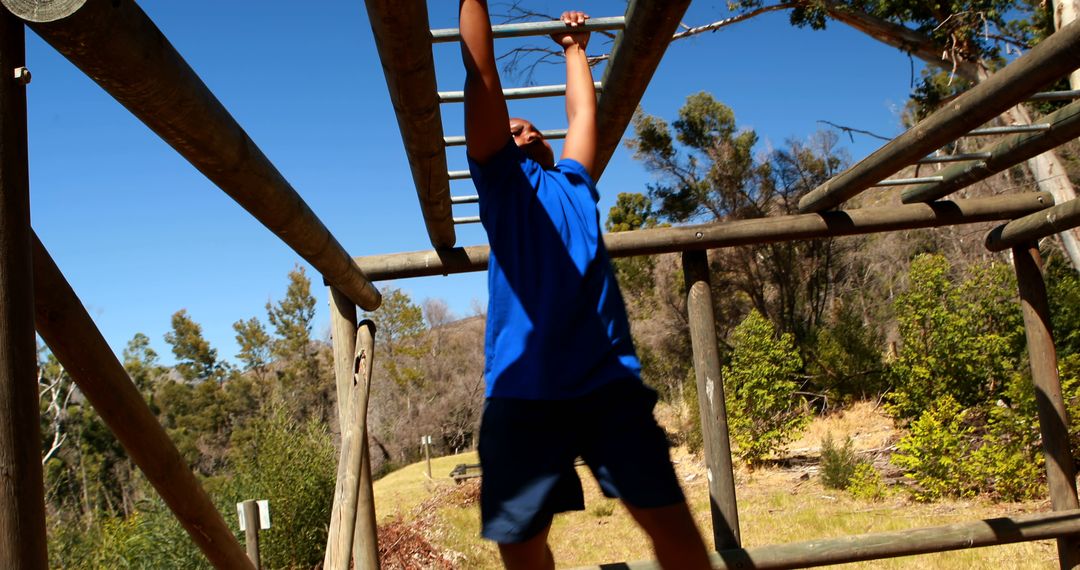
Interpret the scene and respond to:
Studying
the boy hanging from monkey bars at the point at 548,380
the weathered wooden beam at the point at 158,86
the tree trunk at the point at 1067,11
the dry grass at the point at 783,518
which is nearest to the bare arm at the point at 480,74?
the boy hanging from monkey bars at the point at 548,380

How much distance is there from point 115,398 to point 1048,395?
382cm

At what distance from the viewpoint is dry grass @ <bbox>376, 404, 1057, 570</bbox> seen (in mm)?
6340

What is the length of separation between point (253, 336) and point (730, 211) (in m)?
24.6

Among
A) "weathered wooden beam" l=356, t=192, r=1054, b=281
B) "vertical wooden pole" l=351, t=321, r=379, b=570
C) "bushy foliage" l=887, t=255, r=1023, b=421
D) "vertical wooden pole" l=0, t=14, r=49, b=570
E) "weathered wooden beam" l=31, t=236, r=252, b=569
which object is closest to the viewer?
"vertical wooden pole" l=0, t=14, r=49, b=570

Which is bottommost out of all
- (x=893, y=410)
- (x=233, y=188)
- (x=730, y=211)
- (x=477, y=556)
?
(x=477, y=556)

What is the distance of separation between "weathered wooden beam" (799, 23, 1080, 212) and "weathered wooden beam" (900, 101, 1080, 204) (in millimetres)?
490

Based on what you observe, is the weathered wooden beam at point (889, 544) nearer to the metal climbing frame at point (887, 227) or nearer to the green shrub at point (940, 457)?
the metal climbing frame at point (887, 227)

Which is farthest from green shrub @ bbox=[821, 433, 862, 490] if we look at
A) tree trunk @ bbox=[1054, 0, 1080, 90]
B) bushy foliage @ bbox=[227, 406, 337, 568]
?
bushy foliage @ bbox=[227, 406, 337, 568]

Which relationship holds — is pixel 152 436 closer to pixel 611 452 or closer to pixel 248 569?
pixel 248 569

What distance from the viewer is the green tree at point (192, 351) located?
37.6m

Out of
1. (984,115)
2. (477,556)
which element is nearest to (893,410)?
(477,556)

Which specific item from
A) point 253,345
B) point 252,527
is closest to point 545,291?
point 252,527

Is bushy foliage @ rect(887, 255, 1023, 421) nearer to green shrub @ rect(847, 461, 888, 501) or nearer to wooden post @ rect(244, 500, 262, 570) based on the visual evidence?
green shrub @ rect(847, 461, 888, 501)

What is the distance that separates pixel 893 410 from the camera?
36.2ft
